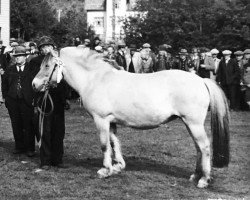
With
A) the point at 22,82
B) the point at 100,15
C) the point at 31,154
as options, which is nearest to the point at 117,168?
the point at 31,154

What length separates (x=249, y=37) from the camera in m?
Result: 35.7

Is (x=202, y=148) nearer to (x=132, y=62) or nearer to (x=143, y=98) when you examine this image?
(x=143, y=98)

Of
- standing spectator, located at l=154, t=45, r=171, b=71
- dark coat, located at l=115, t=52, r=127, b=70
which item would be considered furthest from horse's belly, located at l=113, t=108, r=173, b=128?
standing spectator, located at l=154, t=45, r=171, b=71

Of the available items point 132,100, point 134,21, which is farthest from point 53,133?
point 134,21

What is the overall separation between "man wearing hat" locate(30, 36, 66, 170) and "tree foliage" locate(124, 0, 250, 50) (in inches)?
1121

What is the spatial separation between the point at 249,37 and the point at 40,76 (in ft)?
95.6

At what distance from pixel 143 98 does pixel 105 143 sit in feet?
3.38

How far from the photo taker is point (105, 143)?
27.7ft

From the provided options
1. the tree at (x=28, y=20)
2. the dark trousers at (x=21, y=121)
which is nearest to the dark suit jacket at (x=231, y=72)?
the dark trousers at (x=21, y=121)

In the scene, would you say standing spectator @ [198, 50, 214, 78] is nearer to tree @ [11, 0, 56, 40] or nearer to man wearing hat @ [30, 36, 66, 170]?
man wearing hat @ [30, 36, 66, 170]

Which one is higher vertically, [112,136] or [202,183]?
[112,136]

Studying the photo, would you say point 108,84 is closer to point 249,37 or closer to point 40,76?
point 40,76

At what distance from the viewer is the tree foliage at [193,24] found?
38.4 metres

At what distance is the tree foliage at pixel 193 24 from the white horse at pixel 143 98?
28792 mm
